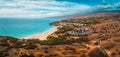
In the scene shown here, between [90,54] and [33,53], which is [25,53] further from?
[90,54]

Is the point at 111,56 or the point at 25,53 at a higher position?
the point at 25,53

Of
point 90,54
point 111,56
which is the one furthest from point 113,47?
point 90,54

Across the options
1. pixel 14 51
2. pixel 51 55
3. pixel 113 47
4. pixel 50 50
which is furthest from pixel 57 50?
pixel 113 47

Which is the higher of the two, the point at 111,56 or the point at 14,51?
the point at 14,51

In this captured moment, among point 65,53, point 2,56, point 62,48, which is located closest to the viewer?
point 2,56

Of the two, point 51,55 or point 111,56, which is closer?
point 51,55

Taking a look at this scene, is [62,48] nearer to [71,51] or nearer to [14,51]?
[71,51]

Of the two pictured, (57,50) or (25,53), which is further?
(57,50)

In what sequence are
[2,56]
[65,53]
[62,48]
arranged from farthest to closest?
[62,48] < [65,53] < [2,56]
